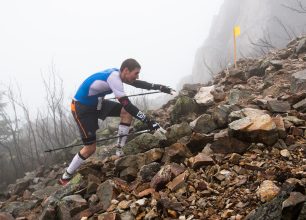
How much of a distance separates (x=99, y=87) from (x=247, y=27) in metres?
44.8

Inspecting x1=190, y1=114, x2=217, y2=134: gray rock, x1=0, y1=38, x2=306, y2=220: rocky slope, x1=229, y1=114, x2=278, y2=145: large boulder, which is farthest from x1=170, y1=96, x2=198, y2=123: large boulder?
x1=229, y1=114, x2=278, y2=145: large boulder

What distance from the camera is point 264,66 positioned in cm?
Result: 785

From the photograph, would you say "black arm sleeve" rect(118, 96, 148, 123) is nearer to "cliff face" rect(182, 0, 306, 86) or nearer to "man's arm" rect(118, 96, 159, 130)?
"man's arm" rect(118, 96, 159, 130)

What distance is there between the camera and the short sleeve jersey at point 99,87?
512 cm

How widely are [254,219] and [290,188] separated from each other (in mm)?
375

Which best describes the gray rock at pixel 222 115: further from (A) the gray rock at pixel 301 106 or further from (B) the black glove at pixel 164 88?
(B) the black glove at pixel 164 88

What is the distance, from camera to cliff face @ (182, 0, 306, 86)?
124 ft

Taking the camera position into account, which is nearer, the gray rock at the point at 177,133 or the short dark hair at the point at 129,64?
the gray rock at the point at 177,133

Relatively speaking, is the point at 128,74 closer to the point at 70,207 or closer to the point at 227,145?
the point at 227,145

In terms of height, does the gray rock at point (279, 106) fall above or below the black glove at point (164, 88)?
below

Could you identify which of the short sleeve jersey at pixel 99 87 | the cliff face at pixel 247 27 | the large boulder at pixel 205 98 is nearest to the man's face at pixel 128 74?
the short sleeve jersey at pixel 99 87

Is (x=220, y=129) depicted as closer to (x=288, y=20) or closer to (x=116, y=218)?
(x=116, y=218)

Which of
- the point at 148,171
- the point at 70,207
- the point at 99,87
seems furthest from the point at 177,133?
the point at 70,207

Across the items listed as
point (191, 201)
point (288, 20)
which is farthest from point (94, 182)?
point (288, 20)
